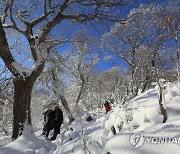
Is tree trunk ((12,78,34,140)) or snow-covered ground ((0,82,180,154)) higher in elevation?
tree trunk ((12,78,34,140))

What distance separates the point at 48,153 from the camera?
5242 mm

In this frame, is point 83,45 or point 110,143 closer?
point 110,143

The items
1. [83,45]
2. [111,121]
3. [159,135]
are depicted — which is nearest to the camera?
[159,135]

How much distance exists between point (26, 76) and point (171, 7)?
47.0 ft

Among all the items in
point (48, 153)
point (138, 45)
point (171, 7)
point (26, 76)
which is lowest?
point (48, 153)

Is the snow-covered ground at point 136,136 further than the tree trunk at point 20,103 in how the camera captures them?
No

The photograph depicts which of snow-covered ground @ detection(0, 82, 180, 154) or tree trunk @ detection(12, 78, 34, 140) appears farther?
tree trunk @ detection(12, 78, 34, 140)

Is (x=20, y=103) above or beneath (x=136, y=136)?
above

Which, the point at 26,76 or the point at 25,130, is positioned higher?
the point at 26,76

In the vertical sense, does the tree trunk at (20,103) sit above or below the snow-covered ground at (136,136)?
above

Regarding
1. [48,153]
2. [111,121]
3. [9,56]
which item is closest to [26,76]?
[9,56]

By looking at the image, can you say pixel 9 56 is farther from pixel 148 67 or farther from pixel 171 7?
pixel 148 67

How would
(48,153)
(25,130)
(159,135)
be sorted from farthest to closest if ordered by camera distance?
(25,130) < (48,153) < (159,135)

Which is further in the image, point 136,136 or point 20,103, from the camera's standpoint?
point 20,103
